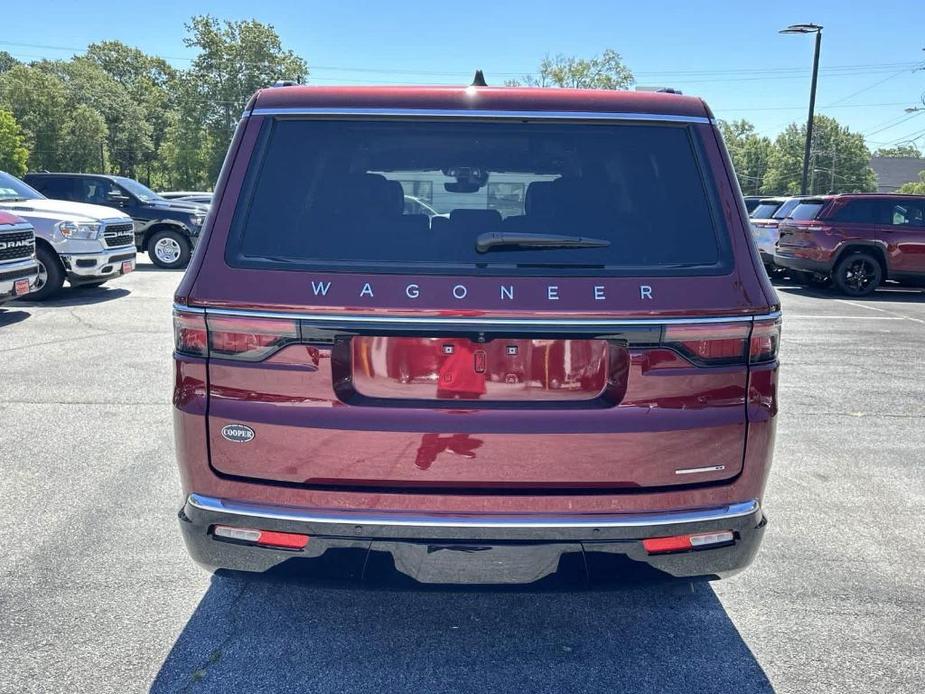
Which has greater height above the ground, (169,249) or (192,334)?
(192,334)

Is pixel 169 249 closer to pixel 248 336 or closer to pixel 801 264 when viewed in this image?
pixel 801 264

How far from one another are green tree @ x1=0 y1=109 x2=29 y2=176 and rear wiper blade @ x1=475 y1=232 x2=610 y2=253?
5226cm

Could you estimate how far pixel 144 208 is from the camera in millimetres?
15508

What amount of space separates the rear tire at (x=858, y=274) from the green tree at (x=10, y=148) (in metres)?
47.0

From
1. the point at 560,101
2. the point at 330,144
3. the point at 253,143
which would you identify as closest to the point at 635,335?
the point at 560,101

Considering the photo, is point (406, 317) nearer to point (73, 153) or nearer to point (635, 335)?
point (635, 335)

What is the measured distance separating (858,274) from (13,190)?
46.9 ft

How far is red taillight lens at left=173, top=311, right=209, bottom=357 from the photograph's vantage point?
2408 millimetres

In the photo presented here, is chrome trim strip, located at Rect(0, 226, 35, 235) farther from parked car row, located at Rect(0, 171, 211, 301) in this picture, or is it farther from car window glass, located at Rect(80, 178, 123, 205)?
car window glass, located at Rect(80, 178, 123, 205)

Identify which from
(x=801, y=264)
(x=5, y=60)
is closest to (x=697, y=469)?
(x=801, y=264)

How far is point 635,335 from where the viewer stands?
93.2 inches

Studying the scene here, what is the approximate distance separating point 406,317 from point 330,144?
0.67 meters

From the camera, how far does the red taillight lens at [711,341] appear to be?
7.82 ft

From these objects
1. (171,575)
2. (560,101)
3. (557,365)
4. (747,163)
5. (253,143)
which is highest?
(747,163)
